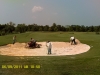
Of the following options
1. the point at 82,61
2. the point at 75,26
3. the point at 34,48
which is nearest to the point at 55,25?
the point at 75,26

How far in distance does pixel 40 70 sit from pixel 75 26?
351 feet

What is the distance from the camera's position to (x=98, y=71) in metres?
13.2

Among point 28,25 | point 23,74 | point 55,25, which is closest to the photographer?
point 23,74

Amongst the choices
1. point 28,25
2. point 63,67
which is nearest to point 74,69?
point 63,67

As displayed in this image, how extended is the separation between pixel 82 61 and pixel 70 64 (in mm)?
1463

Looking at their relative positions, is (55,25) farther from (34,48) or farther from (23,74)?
(23,74)

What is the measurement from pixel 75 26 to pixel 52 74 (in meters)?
108

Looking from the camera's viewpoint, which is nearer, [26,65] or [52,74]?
[52,74]

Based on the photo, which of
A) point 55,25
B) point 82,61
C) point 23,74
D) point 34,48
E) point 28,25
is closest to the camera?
point 23,74

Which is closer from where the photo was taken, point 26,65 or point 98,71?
point 98,71

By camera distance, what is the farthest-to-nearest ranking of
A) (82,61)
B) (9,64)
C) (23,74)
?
(82,61), (9,64), (23,74)

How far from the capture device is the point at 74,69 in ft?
44.3

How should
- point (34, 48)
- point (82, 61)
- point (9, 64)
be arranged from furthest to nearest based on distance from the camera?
1. point (34, 48)
2. point (82, 61)
3. point (9, 64)

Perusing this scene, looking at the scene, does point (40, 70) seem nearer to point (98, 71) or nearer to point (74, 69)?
point (74, 69)
